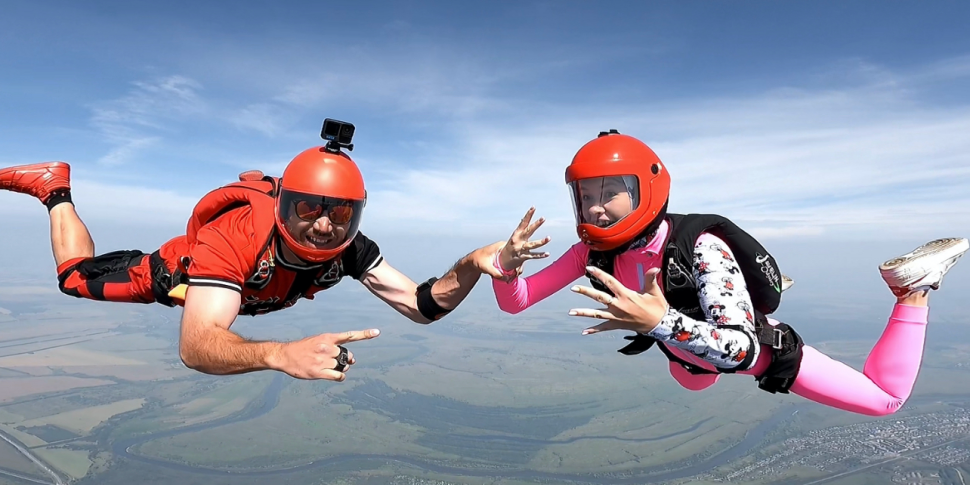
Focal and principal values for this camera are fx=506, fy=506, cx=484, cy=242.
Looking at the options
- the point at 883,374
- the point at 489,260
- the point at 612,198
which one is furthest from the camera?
the point at 489,260

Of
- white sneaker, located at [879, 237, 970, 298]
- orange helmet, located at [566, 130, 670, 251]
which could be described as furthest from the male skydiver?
white sneaker, located at [879, 237, 970, 298]

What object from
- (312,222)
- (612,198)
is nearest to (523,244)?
(612,198)

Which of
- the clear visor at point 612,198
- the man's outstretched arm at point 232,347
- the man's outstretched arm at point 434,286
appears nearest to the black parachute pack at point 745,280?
the clear visor at point 612,198

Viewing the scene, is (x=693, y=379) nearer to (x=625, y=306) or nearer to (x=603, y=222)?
(x=603, y=222)

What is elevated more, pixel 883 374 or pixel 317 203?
pixel 317 203

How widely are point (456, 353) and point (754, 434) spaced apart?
79290 millimetres

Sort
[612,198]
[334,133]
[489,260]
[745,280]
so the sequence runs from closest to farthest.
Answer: [612,198] → [745,280] → [489,260] → [334,133]

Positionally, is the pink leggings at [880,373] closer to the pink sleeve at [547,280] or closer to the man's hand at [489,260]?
the pink sleeve at [547,280]

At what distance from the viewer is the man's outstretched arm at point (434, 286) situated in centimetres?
412

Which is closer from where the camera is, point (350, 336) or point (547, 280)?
Answer: point (350, 336)

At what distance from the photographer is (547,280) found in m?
4.15

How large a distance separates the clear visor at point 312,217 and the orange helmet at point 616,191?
5.92 ft

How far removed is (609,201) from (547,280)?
1001 mm

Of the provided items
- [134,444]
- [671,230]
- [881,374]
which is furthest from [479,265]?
[134,444]
